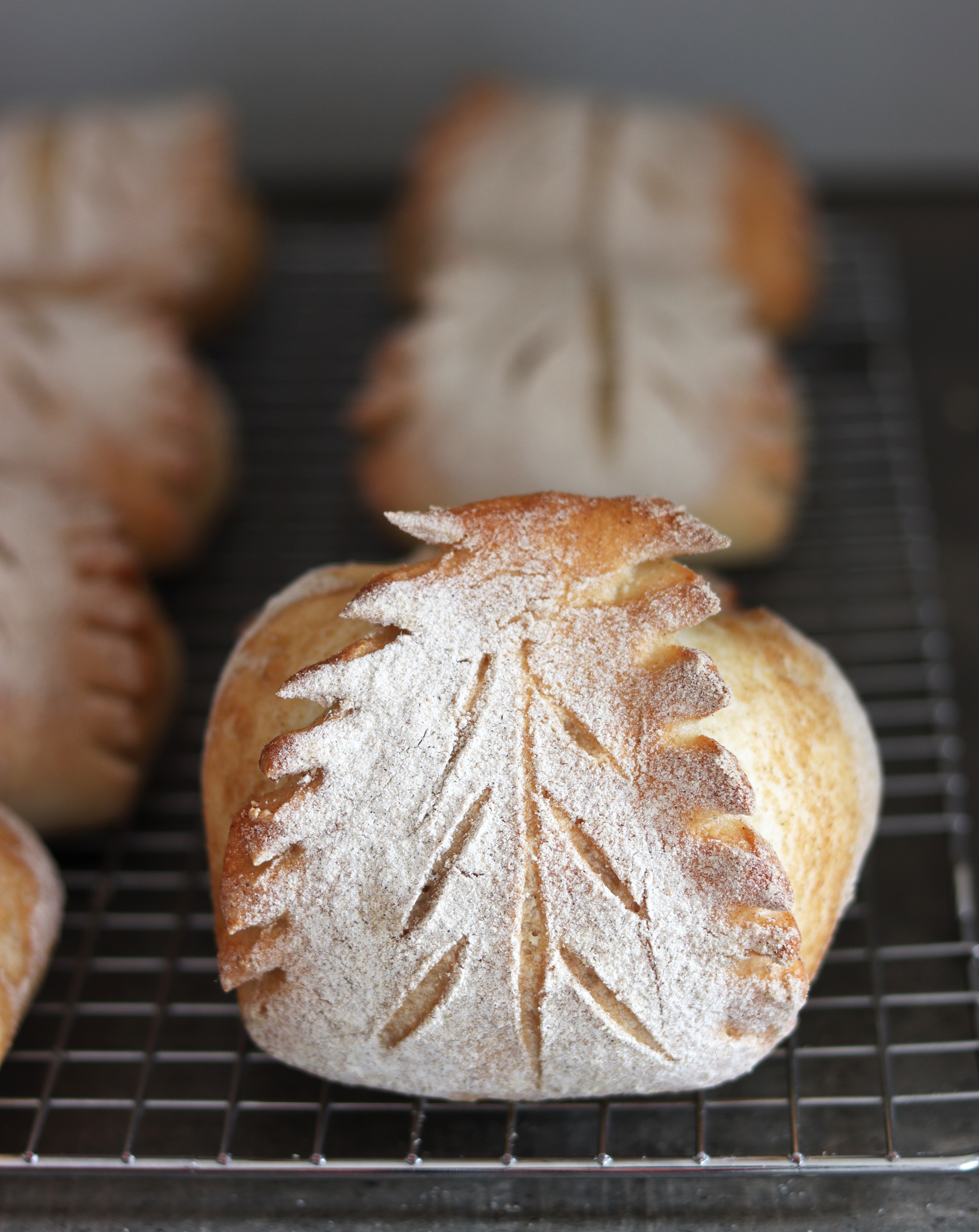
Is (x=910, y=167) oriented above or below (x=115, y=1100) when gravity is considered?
above

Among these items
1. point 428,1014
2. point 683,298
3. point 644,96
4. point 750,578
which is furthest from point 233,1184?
point 644,96

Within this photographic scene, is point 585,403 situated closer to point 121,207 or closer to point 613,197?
point 613,197

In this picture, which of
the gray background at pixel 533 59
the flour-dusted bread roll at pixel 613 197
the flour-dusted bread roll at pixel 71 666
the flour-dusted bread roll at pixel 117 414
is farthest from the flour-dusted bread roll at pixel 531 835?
the gray background at pixel 533 59

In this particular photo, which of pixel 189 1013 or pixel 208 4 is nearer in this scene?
pixel 189 1013

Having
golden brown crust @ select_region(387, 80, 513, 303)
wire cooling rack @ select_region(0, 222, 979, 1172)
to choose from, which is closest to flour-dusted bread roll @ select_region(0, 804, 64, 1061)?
wire cooling rack @ select_region(0, 222, 979, 1172)

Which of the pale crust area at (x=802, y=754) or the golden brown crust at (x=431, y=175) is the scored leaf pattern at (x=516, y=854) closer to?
the pale crust area at (x=802, y=754)

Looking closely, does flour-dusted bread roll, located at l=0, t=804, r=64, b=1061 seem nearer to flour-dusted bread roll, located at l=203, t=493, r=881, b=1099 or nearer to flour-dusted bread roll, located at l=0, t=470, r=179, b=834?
flour-dusted bread roll, located at l=0, t=470, r=179, b=834

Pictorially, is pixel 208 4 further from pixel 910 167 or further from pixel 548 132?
pixel 910 167
